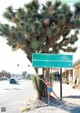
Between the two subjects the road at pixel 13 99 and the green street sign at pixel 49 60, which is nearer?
the road at pixel 13 99

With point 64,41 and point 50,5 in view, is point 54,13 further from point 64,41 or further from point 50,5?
point 64,41

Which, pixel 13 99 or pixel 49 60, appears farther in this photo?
pixel 13 99

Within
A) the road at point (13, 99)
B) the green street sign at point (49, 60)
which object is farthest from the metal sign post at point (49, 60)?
the road at point (13, 99)

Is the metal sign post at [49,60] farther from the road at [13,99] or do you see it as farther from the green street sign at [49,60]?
the road at [13,99]

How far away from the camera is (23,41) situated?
2173 centimetres

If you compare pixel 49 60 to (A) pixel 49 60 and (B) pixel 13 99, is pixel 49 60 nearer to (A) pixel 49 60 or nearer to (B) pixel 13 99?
(A) pixel 49 60

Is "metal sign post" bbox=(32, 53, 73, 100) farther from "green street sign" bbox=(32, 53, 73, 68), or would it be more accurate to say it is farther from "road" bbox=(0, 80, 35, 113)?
"road" bbox=(0, 80, 35, 113)

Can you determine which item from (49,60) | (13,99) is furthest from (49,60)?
(13,99)

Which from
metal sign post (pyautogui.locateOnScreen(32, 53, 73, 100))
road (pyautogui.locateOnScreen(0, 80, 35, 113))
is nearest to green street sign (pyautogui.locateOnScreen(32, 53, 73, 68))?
metal sign post (pyautogui.locateOnScreen(32, 53, 73, 100))

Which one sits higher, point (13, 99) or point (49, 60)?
point (49, 60)

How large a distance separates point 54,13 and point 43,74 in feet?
12.2

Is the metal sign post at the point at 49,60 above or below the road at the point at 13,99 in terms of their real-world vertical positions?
above

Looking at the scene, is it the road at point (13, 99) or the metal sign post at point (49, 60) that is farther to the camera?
the metal sign post at point (49, 60)

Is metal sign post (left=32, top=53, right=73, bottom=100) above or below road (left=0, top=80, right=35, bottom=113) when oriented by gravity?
above
